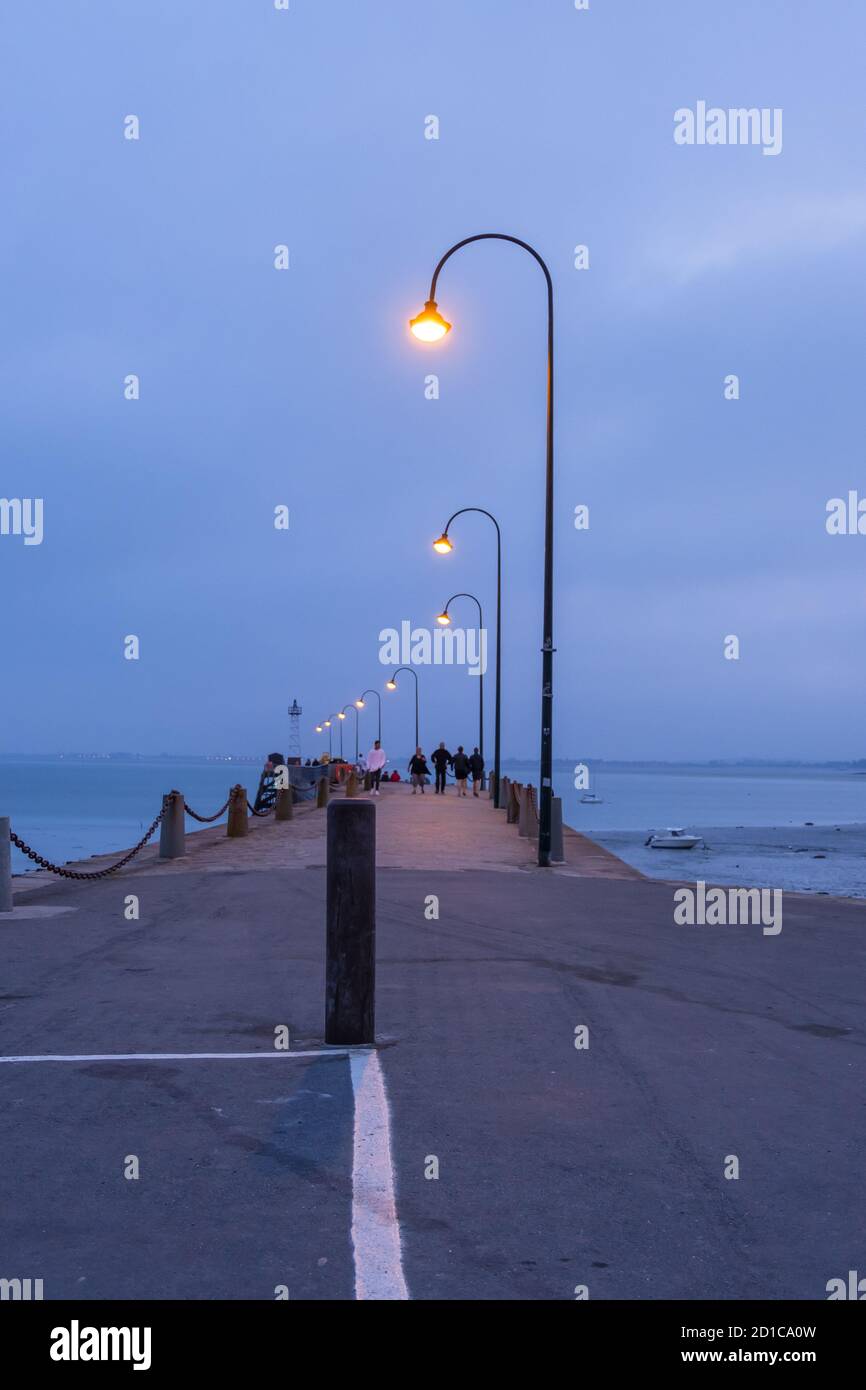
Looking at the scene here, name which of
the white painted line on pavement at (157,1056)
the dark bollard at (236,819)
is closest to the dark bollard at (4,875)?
the white painted line on pavement at (157,1056)

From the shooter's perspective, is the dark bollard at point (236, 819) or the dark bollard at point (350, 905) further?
the dark bollard at point (236, 819)

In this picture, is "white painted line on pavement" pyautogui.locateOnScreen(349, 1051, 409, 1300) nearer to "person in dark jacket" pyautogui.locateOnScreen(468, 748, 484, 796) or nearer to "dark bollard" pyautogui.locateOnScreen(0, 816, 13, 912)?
"dark bollard" pyautogui.locateOnScreen(0, 816, 13, 912)

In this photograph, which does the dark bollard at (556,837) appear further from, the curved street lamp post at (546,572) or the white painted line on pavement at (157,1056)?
the white painted line on pavement at (157,1056)

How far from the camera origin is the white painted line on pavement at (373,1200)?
12.3ft

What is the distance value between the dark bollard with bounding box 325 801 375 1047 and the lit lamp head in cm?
1245

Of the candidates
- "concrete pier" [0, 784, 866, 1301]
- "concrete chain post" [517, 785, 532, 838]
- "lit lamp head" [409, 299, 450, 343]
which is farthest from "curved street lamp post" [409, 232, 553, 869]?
"concrete pier" [0, 784, 866, 1301]

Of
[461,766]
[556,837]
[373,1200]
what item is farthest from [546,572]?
[461,766]

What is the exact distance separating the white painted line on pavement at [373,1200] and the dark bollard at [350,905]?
565mm

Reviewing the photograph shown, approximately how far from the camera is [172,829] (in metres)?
19.3

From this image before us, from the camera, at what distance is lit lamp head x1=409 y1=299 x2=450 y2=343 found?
1762 centimetres

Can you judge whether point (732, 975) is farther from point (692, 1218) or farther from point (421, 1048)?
point (692, 1218)

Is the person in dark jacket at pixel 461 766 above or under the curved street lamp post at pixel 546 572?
under

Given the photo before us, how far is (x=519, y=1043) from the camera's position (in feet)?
22.7
